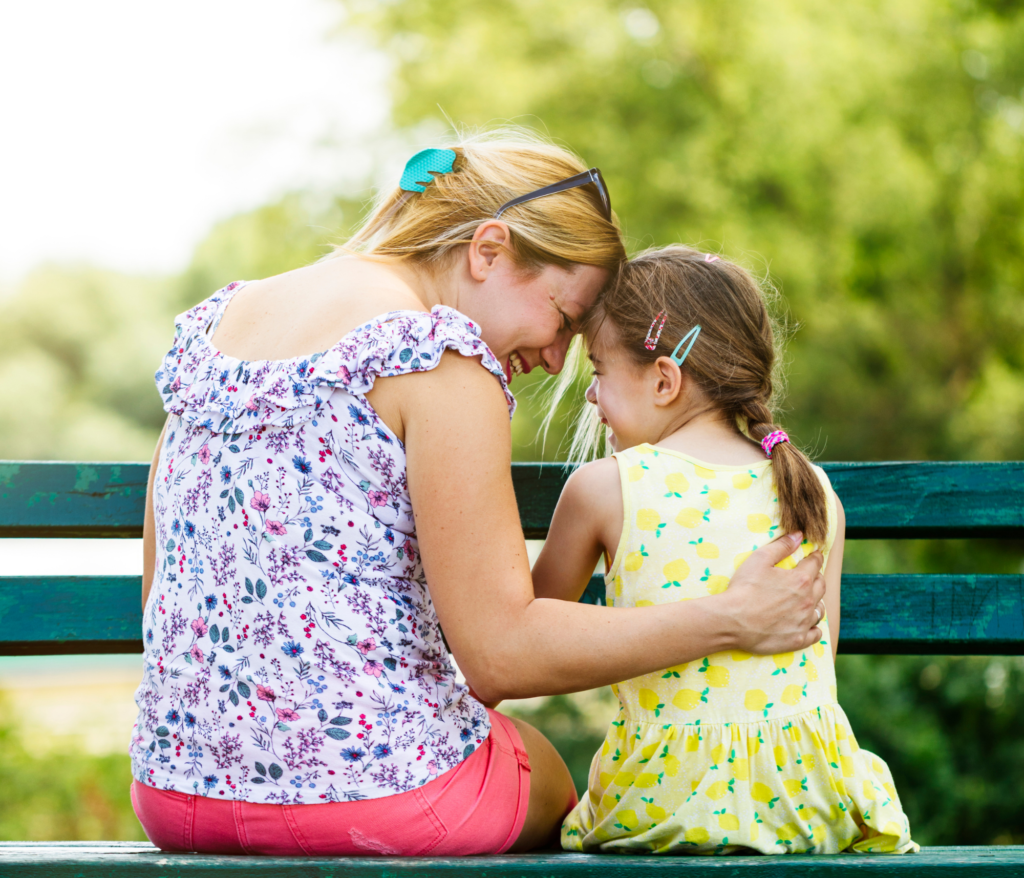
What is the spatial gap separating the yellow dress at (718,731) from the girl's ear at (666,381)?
146 mm

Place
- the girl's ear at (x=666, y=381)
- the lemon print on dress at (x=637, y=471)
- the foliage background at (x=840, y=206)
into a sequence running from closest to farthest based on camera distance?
the lemon print on dress at (x=637, y=471) < the girl's ear at (x=666, y=381) < the foliage background at (x=840, y=206)

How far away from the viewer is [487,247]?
1.62m

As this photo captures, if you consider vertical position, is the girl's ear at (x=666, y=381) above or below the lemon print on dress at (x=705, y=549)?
above

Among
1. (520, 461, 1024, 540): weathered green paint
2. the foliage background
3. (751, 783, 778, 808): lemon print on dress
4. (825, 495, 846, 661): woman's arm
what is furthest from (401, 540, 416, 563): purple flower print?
the foliage background

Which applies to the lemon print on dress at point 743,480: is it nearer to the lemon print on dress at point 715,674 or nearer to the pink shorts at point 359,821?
the lemon print on dress at point 715,674

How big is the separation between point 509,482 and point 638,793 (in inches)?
21.9

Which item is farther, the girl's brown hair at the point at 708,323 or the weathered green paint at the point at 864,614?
the weathered green paint at the point at 864,614

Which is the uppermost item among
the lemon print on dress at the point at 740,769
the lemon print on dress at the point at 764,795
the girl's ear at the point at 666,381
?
the girl's ear at the point at 666,381

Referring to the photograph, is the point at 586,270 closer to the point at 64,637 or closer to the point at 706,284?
the point at 706,284

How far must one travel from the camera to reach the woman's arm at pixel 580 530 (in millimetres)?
1609

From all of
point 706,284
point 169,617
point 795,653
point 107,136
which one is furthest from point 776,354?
point 107,136

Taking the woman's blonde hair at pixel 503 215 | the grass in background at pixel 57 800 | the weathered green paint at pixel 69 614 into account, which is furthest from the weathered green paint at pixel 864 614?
the grass in background at pixel 57 800

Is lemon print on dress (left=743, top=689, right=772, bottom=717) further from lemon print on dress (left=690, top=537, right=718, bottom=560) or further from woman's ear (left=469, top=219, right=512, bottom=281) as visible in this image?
woman's ear (left=469, top=219, right=512, bottom=281)

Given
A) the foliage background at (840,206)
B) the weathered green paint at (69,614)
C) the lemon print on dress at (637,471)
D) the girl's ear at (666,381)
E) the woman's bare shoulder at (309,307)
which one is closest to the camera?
the woman's bare shoulder at (309,307)
